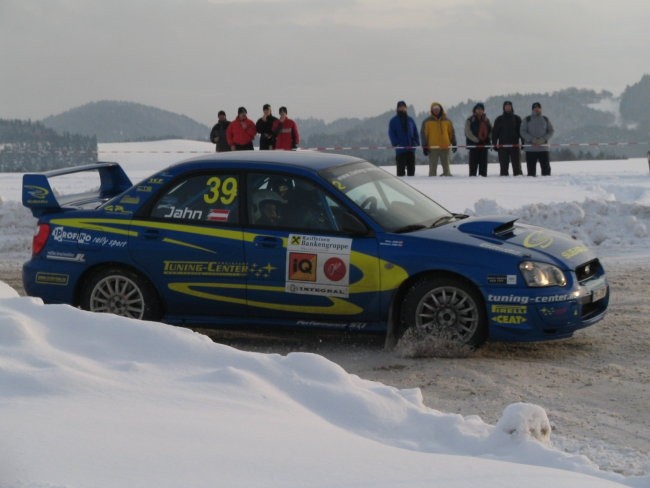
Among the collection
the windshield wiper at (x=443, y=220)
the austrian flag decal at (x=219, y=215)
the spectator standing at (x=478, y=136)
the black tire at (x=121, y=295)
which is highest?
the spectator standing at (x=478, y=136)

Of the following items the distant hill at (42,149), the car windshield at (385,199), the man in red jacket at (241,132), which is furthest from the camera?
the distant hill at (42,149)

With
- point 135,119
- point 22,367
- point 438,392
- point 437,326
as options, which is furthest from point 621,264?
point 135,119

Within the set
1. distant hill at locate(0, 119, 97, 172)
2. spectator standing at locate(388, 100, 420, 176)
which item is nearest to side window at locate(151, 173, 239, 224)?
spectator standing at locate(388, 100, 420, 176)

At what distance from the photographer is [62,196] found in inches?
408

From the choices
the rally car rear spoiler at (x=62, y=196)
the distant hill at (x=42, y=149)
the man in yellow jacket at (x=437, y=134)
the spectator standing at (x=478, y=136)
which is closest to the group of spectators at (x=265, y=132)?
the man in yellow jacket at (x=437, y=134)

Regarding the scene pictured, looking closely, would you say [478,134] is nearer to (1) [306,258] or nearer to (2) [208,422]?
(1) [306,258]

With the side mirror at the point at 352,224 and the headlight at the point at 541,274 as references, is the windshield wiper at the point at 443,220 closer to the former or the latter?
the side mirror at the point at 352,224

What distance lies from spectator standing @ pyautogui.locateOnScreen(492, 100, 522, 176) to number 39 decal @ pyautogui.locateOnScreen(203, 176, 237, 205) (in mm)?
15573

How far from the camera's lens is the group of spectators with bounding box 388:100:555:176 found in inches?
961

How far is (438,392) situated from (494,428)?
2132mm

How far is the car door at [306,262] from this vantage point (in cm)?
877

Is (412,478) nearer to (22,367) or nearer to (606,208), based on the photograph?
(22,367)

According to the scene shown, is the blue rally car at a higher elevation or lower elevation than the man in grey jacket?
lower

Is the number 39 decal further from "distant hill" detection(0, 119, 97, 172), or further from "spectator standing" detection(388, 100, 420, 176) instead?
"distant hill" detection(0, 119, 97, 172)
